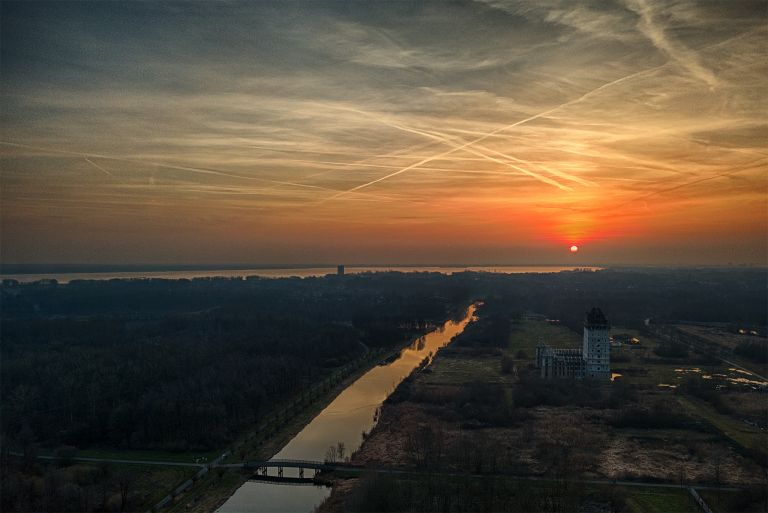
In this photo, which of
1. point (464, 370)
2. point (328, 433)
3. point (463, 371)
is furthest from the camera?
point (464, 370)

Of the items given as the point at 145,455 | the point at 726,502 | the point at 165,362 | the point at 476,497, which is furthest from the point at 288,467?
the point at 165,362

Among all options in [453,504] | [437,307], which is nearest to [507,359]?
[453,504]

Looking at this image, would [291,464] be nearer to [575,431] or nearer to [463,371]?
[575,431]

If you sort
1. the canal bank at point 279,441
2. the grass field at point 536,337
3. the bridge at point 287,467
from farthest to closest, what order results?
1. the grass field at point 536,337
2. the bridge at point 287,467
3. the canal bank at point 279,441

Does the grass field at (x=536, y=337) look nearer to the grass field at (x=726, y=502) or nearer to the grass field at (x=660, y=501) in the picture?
the grass field at (x=660, y=501)

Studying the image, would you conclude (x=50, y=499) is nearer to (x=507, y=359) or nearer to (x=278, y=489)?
(x=278, y=489)

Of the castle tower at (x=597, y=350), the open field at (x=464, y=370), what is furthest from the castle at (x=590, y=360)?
the open field at (x=464, y=370)
